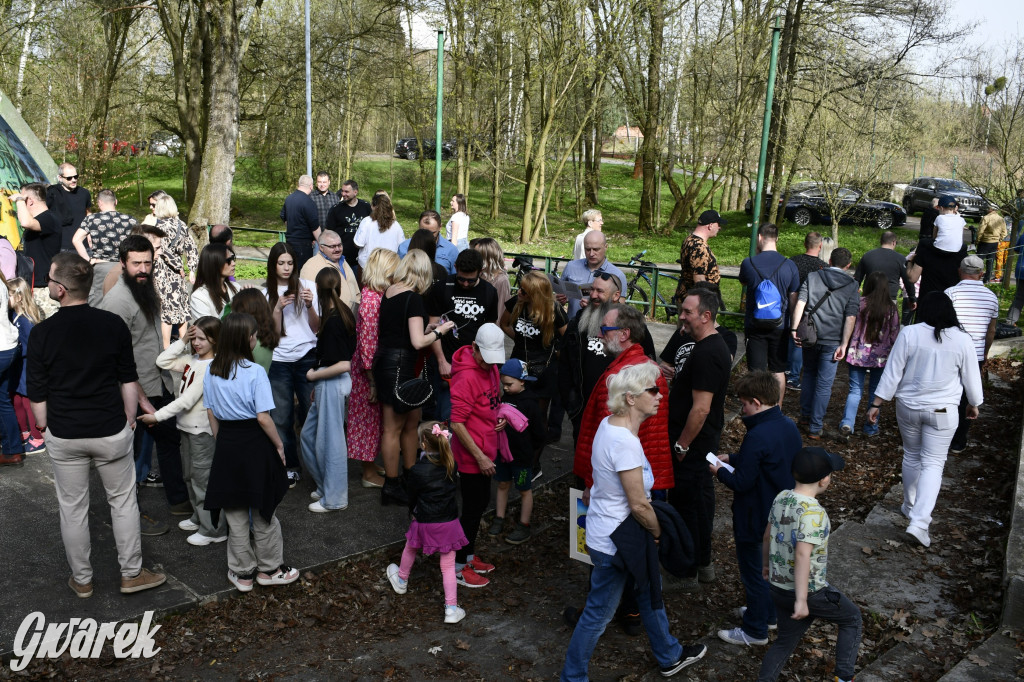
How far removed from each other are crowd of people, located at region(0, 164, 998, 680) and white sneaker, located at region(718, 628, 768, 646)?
0.04 feet

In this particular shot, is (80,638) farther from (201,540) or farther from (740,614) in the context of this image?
(740,614)

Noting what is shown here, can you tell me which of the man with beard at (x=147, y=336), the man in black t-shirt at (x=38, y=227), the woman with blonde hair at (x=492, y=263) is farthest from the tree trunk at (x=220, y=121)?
the man with beard at (x=147, y=336)

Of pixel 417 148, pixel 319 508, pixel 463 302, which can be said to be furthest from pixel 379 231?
pixel 417 148

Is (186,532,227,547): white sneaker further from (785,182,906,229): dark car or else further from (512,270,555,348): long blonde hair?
(785,182,906,229): dark car

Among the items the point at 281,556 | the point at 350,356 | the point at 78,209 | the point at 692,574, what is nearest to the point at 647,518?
the point at 692,574

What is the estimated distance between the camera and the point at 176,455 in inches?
235

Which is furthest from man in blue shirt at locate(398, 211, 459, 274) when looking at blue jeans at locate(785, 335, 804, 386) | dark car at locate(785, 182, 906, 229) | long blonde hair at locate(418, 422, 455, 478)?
dark car at locate(785, 182, 906, 229)

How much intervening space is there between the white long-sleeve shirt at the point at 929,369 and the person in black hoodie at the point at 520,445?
8.59ft

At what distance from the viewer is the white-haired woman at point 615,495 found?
13.2 ft

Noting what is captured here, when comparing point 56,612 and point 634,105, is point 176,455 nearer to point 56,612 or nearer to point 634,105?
point 56,612

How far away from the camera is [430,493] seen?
194 inches

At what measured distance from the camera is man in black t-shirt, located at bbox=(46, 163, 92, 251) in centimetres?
1038

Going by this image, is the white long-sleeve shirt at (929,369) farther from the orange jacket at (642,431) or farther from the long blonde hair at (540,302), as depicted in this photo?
the long blonde hair at (540,302)

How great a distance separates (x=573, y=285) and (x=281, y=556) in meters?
3.56
